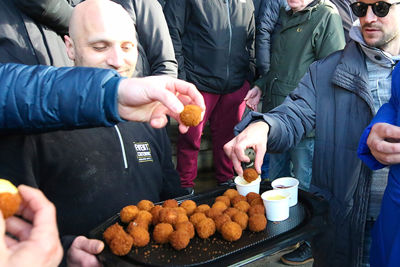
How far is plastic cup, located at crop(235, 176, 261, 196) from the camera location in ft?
6.29

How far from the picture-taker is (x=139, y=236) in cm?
150

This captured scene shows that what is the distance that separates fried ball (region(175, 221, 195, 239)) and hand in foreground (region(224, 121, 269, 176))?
0.42 m

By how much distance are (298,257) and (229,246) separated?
2208mm

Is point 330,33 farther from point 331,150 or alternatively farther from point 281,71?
point 331,150

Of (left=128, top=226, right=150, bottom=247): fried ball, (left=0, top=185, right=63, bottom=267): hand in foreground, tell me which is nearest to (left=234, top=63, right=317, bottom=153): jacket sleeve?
(left=128, top=226, right=150, bottom=247): fried ball

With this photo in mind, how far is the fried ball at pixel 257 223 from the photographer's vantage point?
5.18 ft

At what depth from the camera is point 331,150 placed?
7.35ft

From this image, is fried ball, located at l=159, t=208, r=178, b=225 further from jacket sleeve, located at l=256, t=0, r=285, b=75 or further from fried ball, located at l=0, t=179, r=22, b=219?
jacket sleeve, located at l=256, t=0, r=285, b=75

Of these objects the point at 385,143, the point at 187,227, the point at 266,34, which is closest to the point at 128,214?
the point at 187,227

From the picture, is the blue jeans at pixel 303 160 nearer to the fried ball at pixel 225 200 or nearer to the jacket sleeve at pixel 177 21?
the jacket sleeve at pixel 177 21

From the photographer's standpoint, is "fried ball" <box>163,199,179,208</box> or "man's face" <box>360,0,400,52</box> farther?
"man's face" <box>360,0,400,52</box>

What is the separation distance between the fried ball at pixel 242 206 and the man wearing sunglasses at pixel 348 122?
1.13 ft

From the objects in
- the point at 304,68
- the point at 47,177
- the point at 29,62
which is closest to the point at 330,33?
the point at 304,68

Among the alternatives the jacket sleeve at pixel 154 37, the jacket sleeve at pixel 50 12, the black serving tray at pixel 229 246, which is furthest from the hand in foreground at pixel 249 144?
the jacket sleeve at pixel 154 37
